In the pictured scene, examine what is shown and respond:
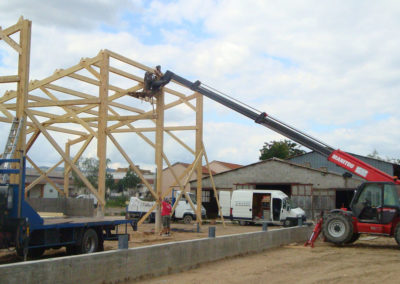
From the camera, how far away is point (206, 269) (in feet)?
33.8

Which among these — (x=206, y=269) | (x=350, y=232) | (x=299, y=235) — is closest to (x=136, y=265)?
(x=206, y=269)

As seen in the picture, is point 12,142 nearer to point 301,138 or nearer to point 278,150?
point 301,138

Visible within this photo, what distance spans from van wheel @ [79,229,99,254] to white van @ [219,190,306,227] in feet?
51.3

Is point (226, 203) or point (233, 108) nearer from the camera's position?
point (233, 108)

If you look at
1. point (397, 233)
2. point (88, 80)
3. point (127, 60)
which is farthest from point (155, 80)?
point (397, 233)

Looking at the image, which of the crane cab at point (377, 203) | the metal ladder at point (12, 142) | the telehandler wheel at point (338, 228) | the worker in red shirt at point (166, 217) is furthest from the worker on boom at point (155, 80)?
the crane cab at point (377, 203)

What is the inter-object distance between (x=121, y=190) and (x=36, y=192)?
26706 millimetres

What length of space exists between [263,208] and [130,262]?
19601 millimetres

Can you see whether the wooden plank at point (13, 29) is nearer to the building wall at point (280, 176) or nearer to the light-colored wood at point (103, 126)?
the light-colored wood at point (103, 126)

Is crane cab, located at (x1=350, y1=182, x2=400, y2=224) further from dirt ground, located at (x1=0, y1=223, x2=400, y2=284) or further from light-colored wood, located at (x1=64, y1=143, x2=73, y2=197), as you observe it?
light-colored wood, located at (x1=64, y1=143, x2=73, y2=197)

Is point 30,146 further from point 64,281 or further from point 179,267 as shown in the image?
point 64,281

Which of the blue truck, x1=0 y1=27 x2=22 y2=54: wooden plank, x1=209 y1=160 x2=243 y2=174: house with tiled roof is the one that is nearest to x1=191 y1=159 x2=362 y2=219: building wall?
the blue truck

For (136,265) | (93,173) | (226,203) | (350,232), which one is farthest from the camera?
(93,173)

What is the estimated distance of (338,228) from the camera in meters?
15.0
